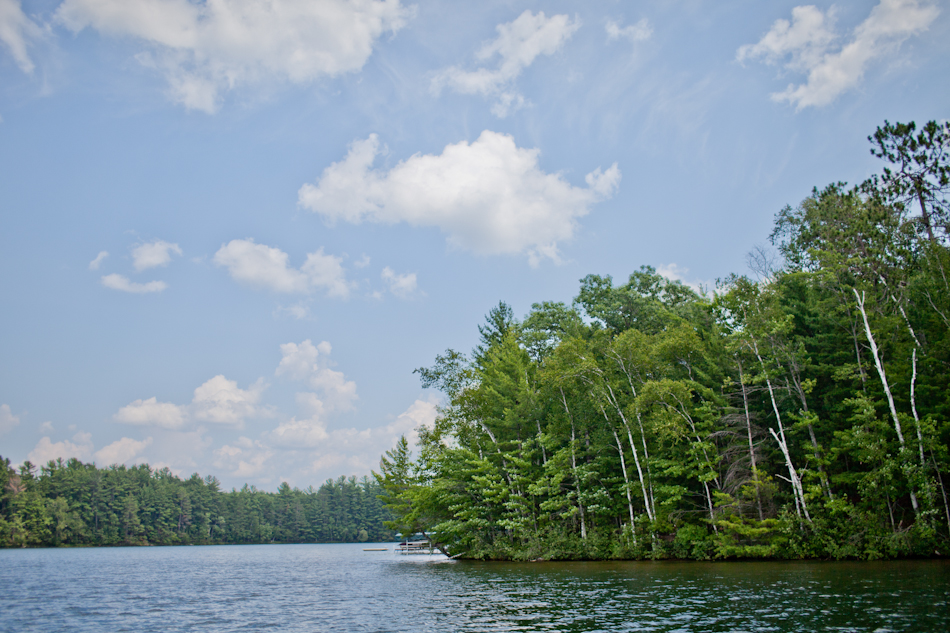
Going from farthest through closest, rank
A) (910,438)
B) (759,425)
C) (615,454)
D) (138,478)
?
(138,478) → (615,454) → (759,425) → (910,438)

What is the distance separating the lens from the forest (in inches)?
1045

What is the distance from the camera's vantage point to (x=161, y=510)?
116938 mm

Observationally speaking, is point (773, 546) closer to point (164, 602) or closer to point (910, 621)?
point (910, 621)

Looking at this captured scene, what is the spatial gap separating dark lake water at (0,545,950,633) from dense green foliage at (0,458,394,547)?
88.2 m

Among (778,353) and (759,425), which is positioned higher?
(778,353)

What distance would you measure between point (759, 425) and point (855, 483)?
667 centimetres

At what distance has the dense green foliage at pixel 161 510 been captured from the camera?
100562 millimetres

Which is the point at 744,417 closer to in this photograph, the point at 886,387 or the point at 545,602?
the point at 886,387

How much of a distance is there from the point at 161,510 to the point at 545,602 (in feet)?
394

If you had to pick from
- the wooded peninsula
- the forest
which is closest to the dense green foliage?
the wooded peninsula

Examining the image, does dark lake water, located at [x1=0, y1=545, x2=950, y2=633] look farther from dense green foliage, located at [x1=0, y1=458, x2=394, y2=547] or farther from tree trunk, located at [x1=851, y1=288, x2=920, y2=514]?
dense green foliage, located at [x1=0, y1=458, x2=394, y2=547]

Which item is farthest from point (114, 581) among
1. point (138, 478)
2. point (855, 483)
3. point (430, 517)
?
point (138, 478)

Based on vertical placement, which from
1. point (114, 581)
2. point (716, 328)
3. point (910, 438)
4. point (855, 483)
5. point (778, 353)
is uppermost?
point (716, 328)

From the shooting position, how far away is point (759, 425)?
120 ft
